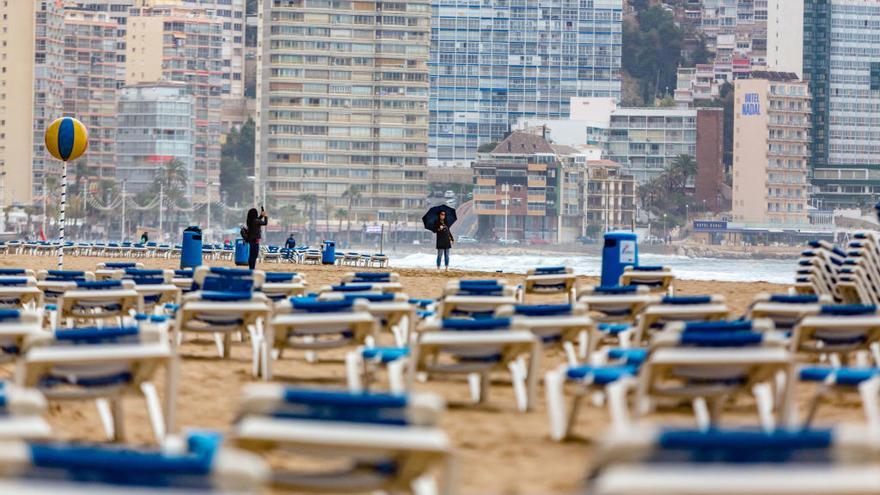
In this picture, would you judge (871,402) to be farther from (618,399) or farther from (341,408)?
(341,408)

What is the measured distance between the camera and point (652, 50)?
146m

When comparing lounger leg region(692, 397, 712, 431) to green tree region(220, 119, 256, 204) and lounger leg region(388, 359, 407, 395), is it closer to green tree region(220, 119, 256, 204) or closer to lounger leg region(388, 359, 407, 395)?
lounger leg region(388, 359, 407, 395)

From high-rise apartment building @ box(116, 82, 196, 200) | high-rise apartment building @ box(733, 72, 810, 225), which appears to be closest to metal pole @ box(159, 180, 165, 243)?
high-rise apartment building @ box(116, 82, 196, 200)

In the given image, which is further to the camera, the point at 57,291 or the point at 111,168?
the point at 111,168

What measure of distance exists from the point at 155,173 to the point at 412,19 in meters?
22.2

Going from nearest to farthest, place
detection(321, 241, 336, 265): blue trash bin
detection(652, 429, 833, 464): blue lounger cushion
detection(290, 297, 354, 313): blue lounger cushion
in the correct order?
detection(652, 429, 833, 464): blue lounger cushion, detection(290, 297, 354, 313): blue lounger cushion, detection(321, 241, 336, 265): blue trash bin

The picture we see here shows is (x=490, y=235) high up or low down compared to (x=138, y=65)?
down

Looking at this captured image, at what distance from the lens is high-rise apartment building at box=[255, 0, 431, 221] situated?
125500 millimetres

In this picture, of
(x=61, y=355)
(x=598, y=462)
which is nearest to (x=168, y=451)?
(x=598, y=462)

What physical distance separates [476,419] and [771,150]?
130 m

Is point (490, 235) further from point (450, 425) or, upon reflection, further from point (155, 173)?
point (450, 425)

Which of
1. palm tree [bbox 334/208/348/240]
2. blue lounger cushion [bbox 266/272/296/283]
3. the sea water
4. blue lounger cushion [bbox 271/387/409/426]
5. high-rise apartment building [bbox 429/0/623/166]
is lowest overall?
the sea water

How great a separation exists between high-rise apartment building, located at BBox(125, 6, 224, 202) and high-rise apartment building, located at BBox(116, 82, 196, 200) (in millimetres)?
5594

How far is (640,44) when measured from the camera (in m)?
145
